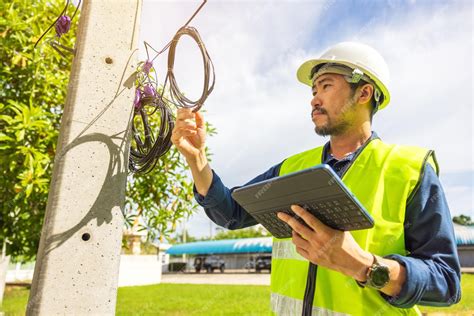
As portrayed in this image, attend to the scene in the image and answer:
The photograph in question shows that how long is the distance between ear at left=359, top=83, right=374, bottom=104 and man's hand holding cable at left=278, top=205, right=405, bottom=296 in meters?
0.97

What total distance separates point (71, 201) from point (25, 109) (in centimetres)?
297

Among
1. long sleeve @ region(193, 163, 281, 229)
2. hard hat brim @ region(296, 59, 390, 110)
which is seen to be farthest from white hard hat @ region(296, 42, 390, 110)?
long sleeve @ region(193, 163, 281, 229)

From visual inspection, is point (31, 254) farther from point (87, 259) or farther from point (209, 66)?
point (209, 66)

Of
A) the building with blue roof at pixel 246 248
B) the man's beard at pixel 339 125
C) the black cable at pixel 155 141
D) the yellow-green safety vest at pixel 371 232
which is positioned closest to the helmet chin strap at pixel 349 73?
the man's beard at pixel 339 125

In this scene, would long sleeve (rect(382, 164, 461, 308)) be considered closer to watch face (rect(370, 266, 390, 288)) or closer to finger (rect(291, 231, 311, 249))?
watch face (rect(370, 266, 390, 288))

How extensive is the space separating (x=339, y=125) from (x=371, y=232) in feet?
2.10

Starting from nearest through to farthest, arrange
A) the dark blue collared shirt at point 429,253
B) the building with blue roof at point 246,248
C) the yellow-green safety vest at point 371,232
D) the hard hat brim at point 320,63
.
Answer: the dark blue collared shirt at point 429,253
the yellow-green safety vest at point 371,232
the hard hat brim at point 320,63
the building with blue roof at point 246,248

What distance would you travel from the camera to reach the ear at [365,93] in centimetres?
216

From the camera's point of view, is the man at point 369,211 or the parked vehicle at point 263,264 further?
the parked vehicle at point 263,264

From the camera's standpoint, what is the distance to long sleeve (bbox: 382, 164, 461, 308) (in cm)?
150

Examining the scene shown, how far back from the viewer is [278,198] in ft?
4.77

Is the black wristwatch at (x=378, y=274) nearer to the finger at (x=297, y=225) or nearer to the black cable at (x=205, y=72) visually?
the finger at (x=297, y=225)

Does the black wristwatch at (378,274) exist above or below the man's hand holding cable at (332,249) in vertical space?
below

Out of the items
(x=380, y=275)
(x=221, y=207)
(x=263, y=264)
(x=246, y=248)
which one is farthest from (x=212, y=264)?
(x=380, y=275)
